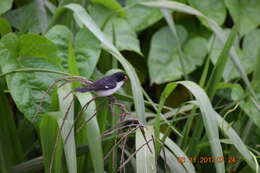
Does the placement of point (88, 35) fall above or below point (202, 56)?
above

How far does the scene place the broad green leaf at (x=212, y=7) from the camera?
226 centimetres

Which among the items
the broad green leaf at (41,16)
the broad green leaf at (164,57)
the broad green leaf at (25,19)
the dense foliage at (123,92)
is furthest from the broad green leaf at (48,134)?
the broad green leaf at (164,57)

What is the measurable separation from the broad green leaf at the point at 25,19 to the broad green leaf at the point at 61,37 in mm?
361

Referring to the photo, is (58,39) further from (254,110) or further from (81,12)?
(254,110)

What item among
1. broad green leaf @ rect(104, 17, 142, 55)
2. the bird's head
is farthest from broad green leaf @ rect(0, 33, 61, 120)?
broad green leaf @ rect(104, 17, 142, 55)

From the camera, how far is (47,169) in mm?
1351

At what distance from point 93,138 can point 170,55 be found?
3.59ft

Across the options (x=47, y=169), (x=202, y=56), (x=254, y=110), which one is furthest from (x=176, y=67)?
(x=47, y=169)

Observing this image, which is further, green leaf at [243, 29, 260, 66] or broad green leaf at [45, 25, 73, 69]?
green leaf at [243, 29, 260, 66]

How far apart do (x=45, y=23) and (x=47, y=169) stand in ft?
2.27

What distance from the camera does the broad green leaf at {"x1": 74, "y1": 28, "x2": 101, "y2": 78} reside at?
1583 millimetres

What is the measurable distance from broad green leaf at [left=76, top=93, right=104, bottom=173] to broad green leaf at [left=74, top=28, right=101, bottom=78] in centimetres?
28

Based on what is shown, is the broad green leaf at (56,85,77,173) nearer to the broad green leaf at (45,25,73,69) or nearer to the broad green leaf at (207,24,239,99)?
the broad green leaf at (45,25,73,69)

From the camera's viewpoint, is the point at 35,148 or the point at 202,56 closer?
the point at 35,148
